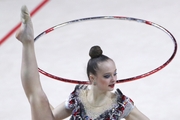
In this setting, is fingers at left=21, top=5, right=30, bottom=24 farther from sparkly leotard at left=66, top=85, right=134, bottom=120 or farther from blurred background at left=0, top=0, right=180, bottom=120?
blurred background at left=0, top=0, right=180, bottom=120

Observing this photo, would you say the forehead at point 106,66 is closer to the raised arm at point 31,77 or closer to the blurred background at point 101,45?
the raised arm at point 31,77

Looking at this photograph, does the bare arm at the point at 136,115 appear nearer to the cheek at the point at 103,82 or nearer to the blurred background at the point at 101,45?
the cheek at the point at 103,82

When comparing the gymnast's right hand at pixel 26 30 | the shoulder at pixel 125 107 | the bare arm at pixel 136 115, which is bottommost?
the bare arm at pixel 136 115

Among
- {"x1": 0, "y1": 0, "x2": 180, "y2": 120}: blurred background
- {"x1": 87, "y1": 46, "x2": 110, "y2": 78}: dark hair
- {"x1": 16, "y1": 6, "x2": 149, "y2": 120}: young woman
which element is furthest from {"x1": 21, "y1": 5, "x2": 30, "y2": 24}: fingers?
{"x1": 0, "y1": 0, "x2": 180, "y2": 120}: blurred background

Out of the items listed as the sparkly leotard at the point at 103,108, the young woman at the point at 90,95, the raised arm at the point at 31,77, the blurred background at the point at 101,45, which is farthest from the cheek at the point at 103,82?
the blurred background at the point at 101,45

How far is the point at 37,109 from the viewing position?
1780 mm

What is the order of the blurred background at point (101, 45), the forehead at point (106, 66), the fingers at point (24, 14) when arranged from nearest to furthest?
the forehead at point (106, 66)
the fingers at point (24, 14)
the blurred background at point (101, 45)

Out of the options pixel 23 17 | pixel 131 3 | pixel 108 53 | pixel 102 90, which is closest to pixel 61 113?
pixel 102 90

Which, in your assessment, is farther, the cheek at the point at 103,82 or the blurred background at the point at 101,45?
the blurred background at the point at 101,45

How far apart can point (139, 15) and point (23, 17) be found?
1658 millimetres

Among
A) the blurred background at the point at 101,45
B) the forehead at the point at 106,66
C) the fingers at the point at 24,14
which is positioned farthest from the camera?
the blurred background at the point at 101,45

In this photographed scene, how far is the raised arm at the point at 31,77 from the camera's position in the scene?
5.79ft

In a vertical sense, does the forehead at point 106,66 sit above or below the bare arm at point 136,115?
above

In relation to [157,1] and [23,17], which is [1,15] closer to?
[157,1]
